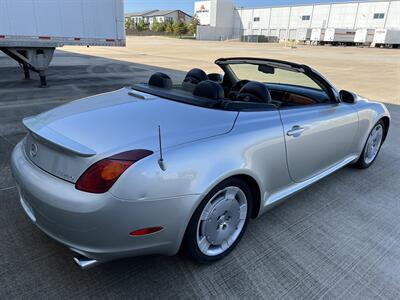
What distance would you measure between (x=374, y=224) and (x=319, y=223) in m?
0.51

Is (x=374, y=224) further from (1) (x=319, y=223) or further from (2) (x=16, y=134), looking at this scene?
(2) (x=16, y=134)

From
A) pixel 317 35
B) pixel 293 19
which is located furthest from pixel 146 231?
pixel 293 19

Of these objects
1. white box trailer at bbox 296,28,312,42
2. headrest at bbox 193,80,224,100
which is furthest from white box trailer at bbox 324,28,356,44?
headrest at bbox 193,80,224,100

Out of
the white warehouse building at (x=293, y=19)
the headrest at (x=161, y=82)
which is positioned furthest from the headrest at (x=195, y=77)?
the white warehouse building at (x=293, y=19)

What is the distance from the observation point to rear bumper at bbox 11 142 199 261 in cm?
180

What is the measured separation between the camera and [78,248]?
190 centimetres

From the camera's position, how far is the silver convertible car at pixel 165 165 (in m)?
1.84

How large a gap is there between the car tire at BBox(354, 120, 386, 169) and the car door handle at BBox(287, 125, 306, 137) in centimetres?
167

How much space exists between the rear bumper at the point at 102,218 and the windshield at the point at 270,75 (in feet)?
6.24

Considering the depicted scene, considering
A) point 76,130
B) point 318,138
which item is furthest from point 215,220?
point 318,138

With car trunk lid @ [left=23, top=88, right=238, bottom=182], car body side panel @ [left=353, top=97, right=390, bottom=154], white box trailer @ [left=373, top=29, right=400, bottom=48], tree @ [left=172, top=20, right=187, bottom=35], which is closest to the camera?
car trunk lid @ [left=23, top=88, right=238, bottom=182]

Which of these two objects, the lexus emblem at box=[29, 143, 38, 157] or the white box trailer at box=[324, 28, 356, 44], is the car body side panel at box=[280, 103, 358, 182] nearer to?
the lexus emblem at box=[29, 143, 38, 157]

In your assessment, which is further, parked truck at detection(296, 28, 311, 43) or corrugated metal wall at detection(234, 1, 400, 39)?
parked truck at detection(296, 28, 311, 43)

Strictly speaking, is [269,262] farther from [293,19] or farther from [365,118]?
[293,19]
